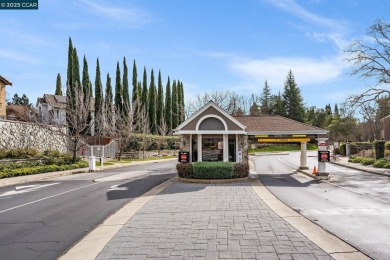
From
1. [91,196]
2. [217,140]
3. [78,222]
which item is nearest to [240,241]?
[78,222]

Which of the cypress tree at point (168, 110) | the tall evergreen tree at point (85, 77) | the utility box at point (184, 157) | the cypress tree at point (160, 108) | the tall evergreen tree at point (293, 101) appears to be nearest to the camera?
the utility box at point (184, 157)

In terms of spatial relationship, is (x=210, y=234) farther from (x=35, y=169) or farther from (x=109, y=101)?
(x=109, y=101)

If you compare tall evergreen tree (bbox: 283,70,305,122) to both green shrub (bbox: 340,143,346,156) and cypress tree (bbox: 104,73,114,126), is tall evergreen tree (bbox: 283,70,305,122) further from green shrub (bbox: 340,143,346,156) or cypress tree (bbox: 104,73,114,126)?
cypress tree (bbox: 104,73,114,126)

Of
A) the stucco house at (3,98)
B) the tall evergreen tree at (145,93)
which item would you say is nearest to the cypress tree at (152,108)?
the tall evergreen tree at (145,93)

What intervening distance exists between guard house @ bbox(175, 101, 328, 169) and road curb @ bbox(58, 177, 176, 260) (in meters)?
10.2

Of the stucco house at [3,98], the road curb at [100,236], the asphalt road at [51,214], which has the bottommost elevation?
the asphalt road at [51,214]

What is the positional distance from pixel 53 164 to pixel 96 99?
981 inches

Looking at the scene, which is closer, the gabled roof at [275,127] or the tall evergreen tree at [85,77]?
the gabled roof at [275,127]

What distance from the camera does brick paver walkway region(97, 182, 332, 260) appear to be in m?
6.66

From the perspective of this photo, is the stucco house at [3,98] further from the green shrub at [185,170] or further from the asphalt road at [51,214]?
the green shrub at [185,170]

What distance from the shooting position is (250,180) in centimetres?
2084

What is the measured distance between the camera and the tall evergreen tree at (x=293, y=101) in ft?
267

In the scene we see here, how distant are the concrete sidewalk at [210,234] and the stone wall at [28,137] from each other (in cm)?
1943

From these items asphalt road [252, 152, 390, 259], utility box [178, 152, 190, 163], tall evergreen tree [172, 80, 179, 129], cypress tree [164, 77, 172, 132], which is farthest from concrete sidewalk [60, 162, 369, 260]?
tall evergreen tree [172, 80, 179, 129]
